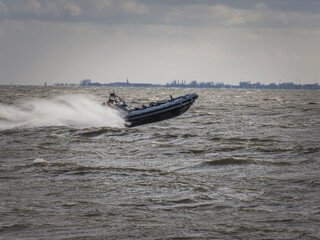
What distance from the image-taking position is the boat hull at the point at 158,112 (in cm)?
2958

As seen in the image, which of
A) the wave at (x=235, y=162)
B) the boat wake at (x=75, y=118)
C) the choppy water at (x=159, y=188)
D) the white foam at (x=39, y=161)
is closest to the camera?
the choppy water at (x=159, y=188)

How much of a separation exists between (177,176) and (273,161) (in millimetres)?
4300

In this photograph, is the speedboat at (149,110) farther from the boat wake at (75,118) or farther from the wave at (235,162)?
the wave at (235,162)

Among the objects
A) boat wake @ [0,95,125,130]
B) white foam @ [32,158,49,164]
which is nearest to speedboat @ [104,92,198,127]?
boat wake @ [0,95,125,130]

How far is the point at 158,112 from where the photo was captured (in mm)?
30984

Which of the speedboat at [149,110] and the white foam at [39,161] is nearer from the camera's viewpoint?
the white foam at [39,161]

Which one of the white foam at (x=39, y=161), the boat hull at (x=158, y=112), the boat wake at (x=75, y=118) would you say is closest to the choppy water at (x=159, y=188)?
the white foam at (x=39, y=161)

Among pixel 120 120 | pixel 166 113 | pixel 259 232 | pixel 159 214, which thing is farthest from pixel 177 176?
pixel 166 113

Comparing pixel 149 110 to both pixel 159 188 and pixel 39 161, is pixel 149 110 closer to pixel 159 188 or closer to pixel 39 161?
pixel 39 161

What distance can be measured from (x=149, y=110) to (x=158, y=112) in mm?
909

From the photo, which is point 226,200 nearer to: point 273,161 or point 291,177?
point 291,177

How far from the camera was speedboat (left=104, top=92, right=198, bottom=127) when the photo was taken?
29516 millimetres

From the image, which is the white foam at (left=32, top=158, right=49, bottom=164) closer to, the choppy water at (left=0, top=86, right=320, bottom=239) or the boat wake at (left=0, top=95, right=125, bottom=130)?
the choppy water at (left=0, top=86, right=320, bottom=239)

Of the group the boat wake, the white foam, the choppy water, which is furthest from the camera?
the boat wake
